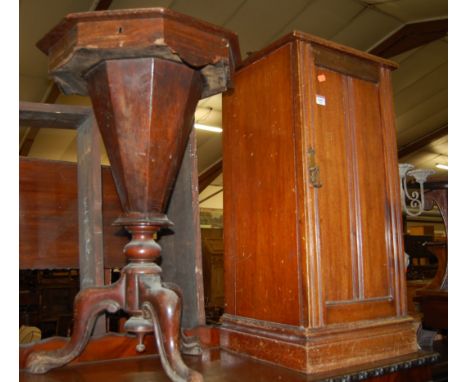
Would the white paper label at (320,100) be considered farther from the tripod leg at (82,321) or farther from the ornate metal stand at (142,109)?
the tripod leg at (82,321)

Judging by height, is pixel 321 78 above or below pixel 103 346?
above

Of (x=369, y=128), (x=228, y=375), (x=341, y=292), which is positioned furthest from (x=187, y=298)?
(x=369, y=128)

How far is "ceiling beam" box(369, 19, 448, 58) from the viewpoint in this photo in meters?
6.98

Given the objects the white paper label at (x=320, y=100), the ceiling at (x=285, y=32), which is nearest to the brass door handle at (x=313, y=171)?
the white paper label at (x=320, y=100)

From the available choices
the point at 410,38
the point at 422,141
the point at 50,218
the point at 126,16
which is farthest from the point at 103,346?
the point at 422,141

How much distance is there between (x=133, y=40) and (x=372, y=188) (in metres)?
1.01

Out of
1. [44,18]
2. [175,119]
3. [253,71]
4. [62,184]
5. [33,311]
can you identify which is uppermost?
[44,18]

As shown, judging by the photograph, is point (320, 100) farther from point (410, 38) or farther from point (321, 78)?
point (410, 38)

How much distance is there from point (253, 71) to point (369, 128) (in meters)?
0.49

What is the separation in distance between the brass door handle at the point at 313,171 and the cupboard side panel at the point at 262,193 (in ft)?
0.19

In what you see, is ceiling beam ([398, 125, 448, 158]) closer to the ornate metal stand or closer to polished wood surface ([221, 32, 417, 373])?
polished wood surface ([221, 32, 417, 373])

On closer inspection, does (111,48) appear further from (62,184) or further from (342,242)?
(342,242)

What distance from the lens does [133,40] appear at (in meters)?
1.15

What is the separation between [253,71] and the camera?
179 cm
